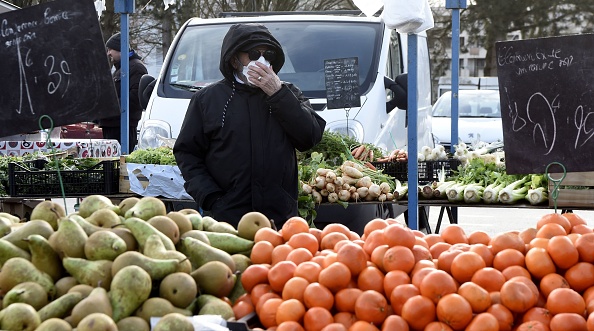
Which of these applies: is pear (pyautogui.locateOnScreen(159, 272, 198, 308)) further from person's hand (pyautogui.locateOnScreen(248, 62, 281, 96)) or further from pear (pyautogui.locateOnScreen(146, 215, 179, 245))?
person's hand (pyautogui.locateOnScreen(248, 62, 281, 96))

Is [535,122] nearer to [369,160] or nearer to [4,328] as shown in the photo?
[4,328]

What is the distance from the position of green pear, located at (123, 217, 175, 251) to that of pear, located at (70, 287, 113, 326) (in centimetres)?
39

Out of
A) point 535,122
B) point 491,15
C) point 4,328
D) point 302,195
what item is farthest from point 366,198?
point 491,15

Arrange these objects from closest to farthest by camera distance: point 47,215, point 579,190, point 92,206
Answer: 1. point 47,215
2. point 92,206
3. point 579,190

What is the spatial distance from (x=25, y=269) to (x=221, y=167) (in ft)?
6.93

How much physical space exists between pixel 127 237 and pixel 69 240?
203 millimetres

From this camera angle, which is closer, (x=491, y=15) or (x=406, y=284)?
(x=406, y=284)

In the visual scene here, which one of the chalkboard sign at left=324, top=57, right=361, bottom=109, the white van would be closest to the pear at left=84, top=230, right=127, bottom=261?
the chalkboard sign at left=324, top=57, right=361, bottom=109

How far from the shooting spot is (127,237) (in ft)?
11.1

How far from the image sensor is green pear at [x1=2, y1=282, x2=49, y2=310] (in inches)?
119

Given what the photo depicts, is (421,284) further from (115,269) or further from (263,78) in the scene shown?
(263,78)

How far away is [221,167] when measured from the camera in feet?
17.0

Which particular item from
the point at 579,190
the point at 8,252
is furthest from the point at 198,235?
the point at 579,190

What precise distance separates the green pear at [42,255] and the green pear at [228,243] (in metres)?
0.61
